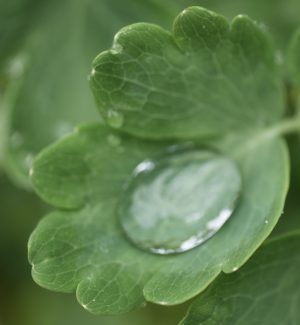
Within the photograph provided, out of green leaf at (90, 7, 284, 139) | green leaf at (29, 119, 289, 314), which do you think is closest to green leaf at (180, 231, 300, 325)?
green leaf at (29, 119, 289, 314)

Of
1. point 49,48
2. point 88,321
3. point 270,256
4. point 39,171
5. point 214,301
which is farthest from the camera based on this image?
point 88,321

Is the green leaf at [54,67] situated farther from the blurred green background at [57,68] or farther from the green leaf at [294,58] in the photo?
the green leaf at [294,58]

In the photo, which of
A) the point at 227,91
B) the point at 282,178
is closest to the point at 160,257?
the point at 282,178

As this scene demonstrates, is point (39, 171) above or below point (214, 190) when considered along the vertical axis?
above

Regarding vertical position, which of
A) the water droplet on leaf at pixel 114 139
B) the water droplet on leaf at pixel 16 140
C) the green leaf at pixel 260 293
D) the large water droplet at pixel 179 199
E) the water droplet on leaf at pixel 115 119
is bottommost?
the green leaf at pixel 260 293

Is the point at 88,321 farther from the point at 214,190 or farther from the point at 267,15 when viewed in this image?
the point at 267,15

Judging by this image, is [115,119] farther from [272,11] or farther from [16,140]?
[272,11]

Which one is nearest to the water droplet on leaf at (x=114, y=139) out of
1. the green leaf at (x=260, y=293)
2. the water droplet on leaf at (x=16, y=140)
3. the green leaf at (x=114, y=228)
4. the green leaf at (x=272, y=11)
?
the green leaf at (x=114, y=228)

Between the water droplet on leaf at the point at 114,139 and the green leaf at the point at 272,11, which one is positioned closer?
the water droplet on leaf at the point at 114,139
